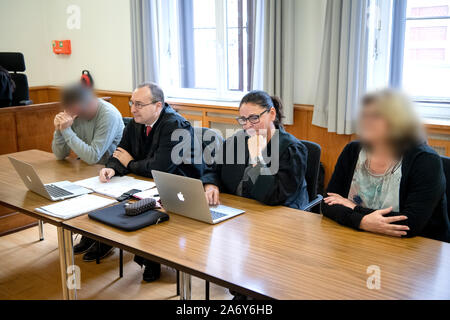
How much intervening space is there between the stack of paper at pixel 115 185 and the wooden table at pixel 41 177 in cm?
13

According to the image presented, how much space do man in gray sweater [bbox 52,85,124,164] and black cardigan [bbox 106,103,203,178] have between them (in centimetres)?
20

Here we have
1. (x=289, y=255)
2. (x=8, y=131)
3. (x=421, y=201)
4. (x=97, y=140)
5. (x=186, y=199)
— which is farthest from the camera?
(x=8, y=131)

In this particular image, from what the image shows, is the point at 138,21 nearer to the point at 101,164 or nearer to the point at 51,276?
the point at 101,164

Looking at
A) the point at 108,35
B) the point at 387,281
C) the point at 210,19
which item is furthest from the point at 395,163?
the point at 108,35

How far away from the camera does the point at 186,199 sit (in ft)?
6.05

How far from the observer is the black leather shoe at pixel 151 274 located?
8.80ft

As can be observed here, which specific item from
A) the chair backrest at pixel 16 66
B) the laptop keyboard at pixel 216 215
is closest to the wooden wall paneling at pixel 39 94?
the chair backrest at pixel 16 66

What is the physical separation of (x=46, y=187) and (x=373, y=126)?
64.3 inches

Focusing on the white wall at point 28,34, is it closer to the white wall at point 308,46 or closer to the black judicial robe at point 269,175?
the white wall at point 308,46

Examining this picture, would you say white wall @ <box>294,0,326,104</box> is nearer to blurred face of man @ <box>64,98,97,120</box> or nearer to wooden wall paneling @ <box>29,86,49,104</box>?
blurred face of man @ <box>64,98,97,120</box>

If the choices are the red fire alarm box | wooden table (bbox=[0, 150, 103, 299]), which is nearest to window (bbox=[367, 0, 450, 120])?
wooden table (bbox=[0, 150, 103, 299])

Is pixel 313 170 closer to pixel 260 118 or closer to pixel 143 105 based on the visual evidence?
pixel 260 118

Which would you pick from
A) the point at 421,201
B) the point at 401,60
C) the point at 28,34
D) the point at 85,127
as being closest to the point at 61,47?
the point at 28,34
